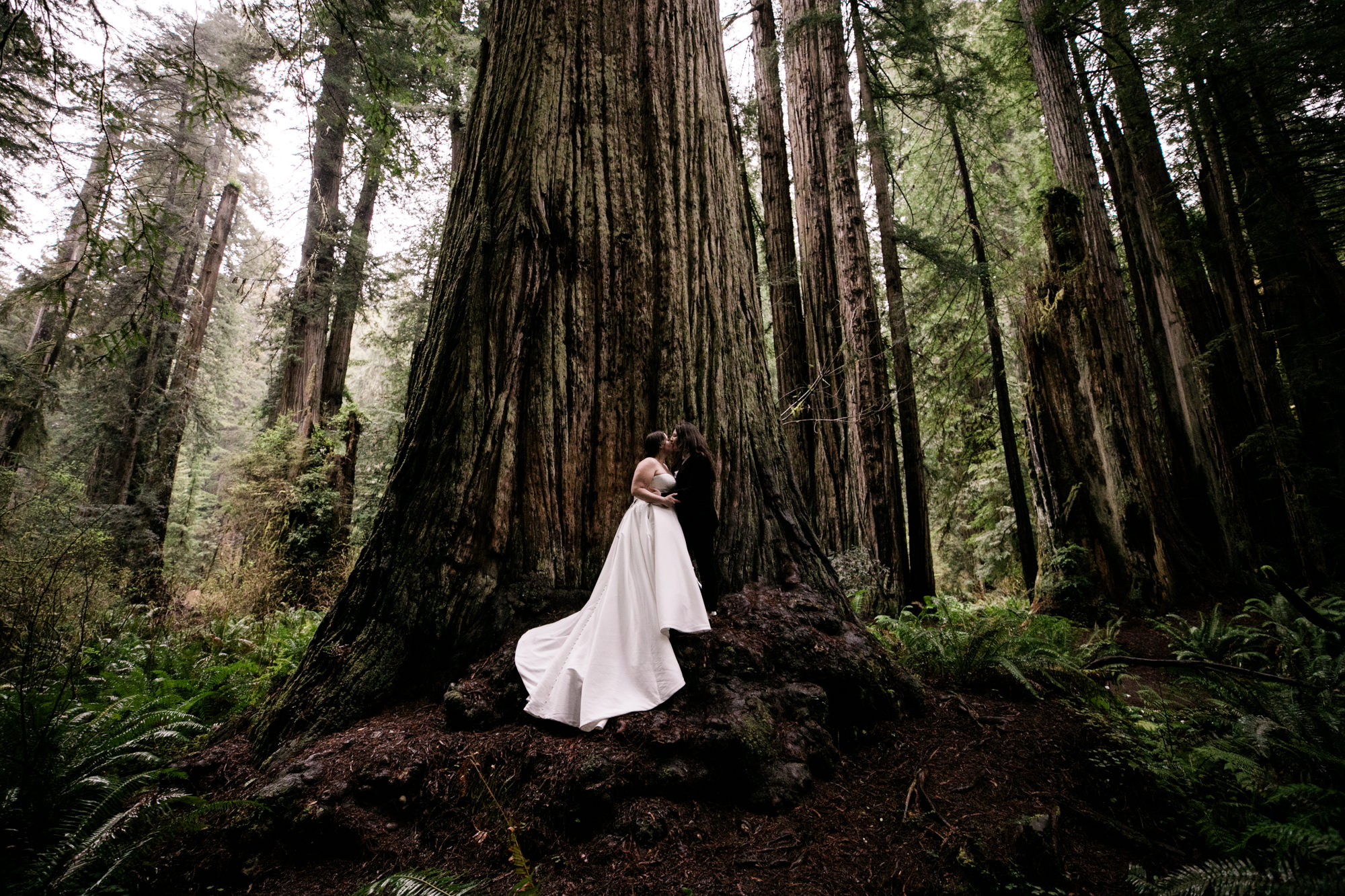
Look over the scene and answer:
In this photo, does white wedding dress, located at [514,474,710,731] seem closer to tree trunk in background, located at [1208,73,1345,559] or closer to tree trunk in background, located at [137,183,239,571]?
tree trunk in background, located at [1208,73,1345,559]

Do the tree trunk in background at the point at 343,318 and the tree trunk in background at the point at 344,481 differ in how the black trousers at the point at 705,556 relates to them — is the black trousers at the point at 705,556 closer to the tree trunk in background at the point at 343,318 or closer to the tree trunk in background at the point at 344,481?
the tree trunk in background at the point at 344,481

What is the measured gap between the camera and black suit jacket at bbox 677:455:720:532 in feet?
10.3

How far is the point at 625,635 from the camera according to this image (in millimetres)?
2973

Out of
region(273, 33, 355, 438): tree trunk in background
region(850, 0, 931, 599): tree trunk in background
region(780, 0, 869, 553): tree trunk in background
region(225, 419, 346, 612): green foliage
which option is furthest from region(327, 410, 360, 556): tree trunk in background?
region(850, 0, 931, 599): tree trunk in background

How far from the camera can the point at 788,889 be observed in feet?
5.90

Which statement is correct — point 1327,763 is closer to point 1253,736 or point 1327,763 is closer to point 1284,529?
point 1253,736

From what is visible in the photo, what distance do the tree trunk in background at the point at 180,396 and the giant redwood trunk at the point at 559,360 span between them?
12.0 m

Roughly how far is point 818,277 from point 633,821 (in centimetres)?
735

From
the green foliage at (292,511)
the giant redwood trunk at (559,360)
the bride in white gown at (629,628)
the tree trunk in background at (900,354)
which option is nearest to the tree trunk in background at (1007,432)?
the tree trunk in background at (900,354)

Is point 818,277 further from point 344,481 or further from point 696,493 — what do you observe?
point 344,481

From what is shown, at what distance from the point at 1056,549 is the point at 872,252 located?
675cm

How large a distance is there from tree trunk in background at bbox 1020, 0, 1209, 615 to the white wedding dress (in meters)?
6.43

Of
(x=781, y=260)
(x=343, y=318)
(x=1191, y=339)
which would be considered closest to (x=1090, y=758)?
(x=781, y=260)

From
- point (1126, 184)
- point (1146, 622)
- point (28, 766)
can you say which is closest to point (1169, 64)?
point (1126, 184)
